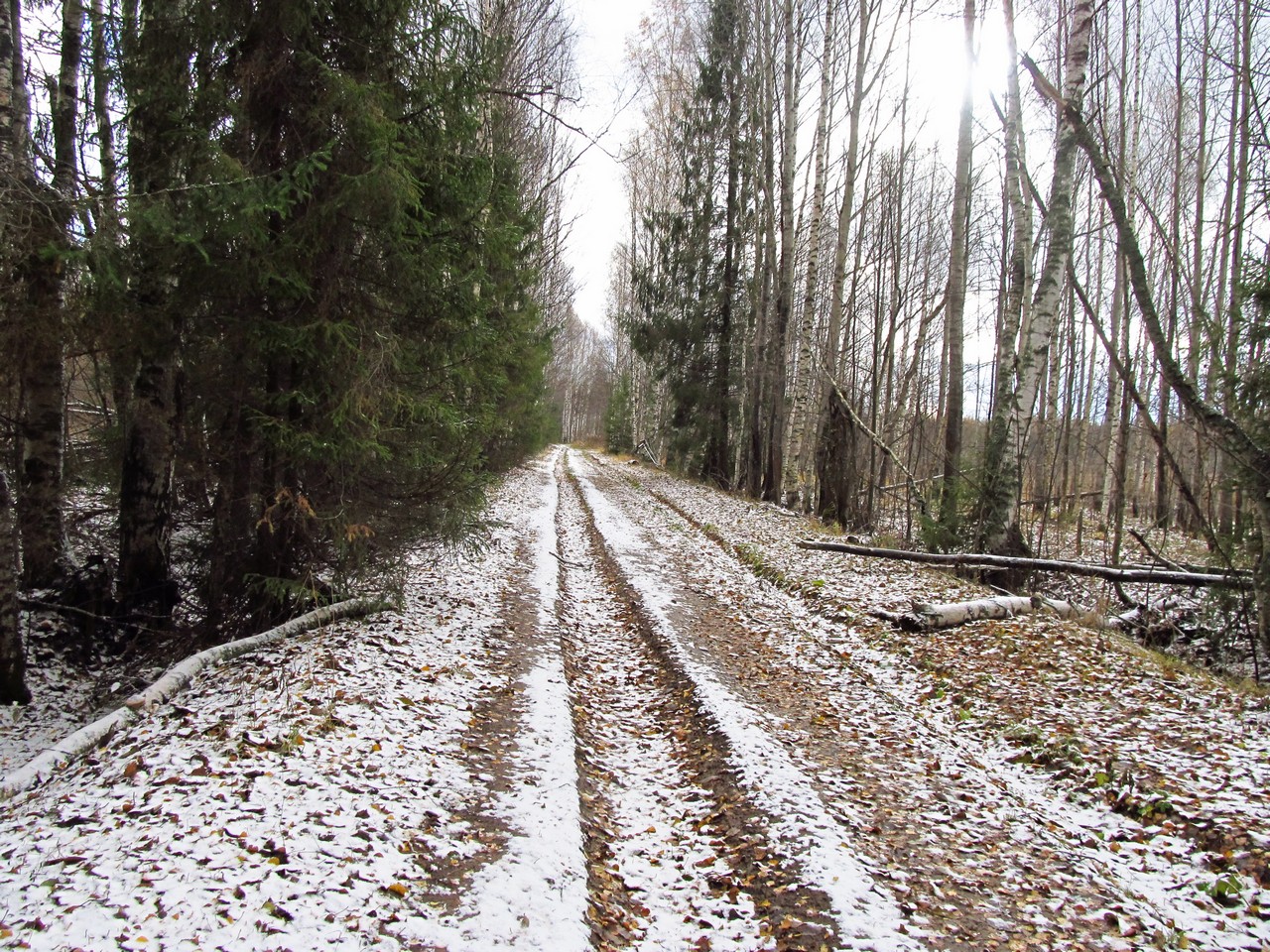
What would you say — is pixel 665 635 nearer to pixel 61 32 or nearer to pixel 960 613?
pixel 960 613

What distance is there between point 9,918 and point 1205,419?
840cm

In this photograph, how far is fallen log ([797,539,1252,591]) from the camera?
6932mm

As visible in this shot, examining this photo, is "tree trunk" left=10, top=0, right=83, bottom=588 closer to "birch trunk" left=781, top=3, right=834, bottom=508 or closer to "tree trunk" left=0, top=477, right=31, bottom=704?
"tree trunk" left=0, top=477, right=31, bottom=704

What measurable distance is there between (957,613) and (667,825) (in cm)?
478

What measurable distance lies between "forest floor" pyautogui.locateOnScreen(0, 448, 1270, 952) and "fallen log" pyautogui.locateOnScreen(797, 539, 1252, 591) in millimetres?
1310

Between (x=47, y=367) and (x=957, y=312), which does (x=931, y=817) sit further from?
(x=957, y=312)

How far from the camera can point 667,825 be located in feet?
12.4

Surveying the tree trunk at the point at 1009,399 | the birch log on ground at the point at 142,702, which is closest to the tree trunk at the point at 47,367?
the birch log on ground at the point at 142,702

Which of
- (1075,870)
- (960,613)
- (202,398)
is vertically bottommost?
(1075,870)

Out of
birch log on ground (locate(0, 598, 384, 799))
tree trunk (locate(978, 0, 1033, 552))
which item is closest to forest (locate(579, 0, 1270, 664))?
tree trunk (locate(978, 0, 1033, 552))

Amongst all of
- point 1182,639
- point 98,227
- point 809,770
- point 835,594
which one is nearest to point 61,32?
point 98,227

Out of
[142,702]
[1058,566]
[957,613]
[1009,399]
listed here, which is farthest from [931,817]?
[1009,399]

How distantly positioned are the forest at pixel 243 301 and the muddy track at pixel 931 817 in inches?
139

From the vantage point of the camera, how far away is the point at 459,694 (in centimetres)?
512
